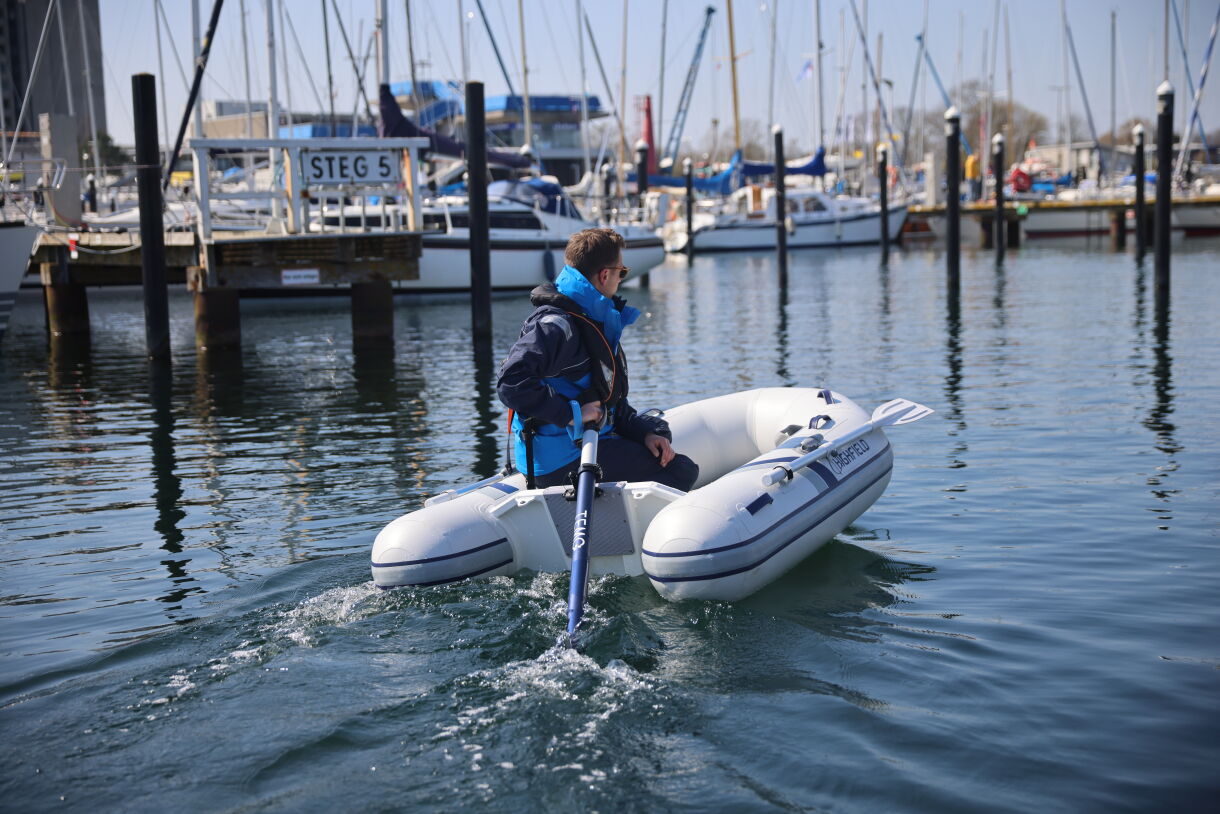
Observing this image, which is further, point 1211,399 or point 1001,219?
point 1001,219

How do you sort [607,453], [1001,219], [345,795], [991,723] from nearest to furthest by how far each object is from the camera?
[345,795]
[991,723]
[607,453]
[1001,219]

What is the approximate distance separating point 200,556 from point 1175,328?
13176 millimetres

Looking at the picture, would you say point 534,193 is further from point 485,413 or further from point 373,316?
point 485,413

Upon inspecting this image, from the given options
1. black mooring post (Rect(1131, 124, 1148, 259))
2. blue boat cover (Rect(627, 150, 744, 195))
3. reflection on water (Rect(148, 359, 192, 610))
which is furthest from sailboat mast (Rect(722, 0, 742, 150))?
reflection on water (Rect(148, 359, 192, 610))

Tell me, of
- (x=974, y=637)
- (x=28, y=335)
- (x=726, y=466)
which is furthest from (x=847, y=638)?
(x=28, y=335)

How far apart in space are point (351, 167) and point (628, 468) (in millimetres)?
11248

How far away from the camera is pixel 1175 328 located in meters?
15.4

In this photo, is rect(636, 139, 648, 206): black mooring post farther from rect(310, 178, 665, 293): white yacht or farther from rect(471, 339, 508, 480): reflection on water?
rect(471, 339, 508, 480): reflection on water

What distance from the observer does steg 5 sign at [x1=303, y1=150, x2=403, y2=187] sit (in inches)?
611

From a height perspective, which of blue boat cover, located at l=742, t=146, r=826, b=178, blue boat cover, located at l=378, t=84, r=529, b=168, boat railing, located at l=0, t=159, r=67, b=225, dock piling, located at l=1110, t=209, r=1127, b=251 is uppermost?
blue boat cover, located at l=742, t=146, r=826, b=178

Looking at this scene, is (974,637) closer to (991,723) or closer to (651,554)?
(991,723)

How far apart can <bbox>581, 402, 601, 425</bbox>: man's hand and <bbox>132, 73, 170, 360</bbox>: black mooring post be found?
34.4 ft

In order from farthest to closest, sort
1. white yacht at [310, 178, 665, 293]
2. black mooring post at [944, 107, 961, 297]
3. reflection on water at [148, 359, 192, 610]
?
white yacht at [310, 178, 665, 293]
black mooring post at [944, 107, 961, 297]
reflection on water at [148, 359, 192, 610]

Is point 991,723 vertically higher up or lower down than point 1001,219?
lower down
